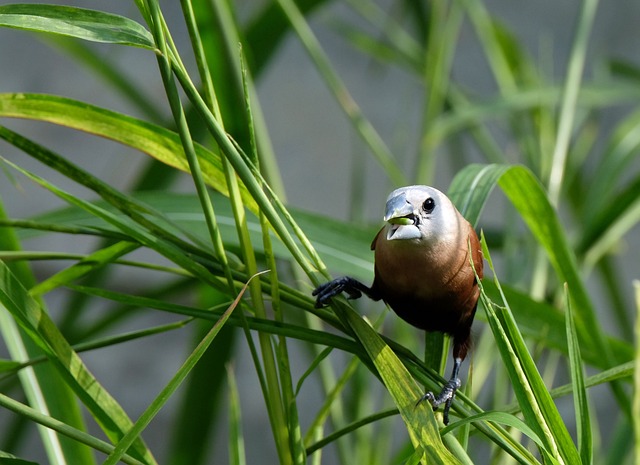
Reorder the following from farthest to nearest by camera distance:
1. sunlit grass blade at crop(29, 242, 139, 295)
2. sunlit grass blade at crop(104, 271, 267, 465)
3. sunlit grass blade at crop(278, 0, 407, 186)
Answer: sunlit grass blade at crop(278, 0, 407, 186), sunlit grass blade at crop(29, 242, 139, 295), sunlit grass blade at crop(104, 271, 267, 465)

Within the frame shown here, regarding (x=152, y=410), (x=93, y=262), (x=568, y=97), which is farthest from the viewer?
(x=568, y=97)

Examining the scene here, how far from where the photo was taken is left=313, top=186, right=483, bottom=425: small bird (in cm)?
40

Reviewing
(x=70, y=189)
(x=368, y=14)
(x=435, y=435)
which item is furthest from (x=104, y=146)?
(x=435, y=435)

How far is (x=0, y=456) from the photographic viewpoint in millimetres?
350

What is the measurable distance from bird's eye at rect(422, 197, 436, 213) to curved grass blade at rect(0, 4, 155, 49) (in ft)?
0.46

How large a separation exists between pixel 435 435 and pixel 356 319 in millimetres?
56

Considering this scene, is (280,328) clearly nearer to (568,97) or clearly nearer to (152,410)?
(152,410)

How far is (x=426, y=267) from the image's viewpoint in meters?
Result: 0.42

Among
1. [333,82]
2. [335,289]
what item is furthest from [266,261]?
[333,82]

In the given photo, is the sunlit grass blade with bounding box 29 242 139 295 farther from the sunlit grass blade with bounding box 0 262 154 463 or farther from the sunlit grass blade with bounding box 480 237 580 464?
the sunlit grass blade with bounding box 480 237 580 464

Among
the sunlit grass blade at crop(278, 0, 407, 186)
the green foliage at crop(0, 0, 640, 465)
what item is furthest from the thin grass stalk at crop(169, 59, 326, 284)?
the sunlit grass blade at crop(278, 0, 407, 186)

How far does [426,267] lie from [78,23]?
186 mm

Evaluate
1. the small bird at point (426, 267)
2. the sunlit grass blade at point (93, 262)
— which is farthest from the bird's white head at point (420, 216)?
the sunlit grass blade at point (93, 262)

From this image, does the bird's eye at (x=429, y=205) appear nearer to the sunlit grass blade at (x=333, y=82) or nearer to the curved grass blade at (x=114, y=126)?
the curved grass blade at (x=114, y=126)
